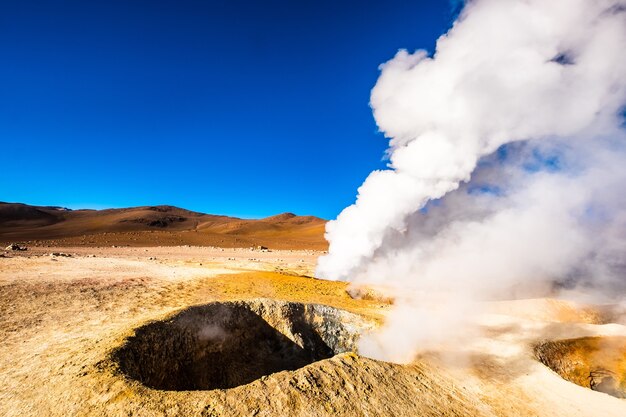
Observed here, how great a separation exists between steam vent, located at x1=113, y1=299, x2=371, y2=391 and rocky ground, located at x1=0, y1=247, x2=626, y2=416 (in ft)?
0.14

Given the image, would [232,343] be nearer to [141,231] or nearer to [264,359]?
[264,359]

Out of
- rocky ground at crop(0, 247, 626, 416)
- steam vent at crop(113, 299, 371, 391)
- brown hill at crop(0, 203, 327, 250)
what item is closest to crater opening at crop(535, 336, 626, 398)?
rocky ground at crop(0, 247, 626, 416)

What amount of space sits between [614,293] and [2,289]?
2677 centimetres

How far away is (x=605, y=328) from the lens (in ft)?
36.0

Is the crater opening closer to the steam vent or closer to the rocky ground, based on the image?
the rocky ground

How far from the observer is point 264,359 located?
9797mm

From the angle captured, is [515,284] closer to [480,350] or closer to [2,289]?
[480,350]

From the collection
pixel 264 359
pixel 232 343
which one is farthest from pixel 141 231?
pixel 264 359

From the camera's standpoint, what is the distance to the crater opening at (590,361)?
948 cm

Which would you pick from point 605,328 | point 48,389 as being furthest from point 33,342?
point 605,328

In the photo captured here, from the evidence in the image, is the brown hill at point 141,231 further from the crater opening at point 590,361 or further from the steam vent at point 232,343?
the crater opening at point 590,361

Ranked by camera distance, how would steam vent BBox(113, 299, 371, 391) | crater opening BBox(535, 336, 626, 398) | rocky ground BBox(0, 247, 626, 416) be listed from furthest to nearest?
crater opening BBox(535, 336, 626, 398) < steam vent BBox(113, 299, 371, 391) < rocky ground BBox(0, 247, 626, 416)

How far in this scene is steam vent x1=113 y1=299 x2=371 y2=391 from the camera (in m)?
7.22

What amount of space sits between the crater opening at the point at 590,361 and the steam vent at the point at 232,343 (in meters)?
5.35
